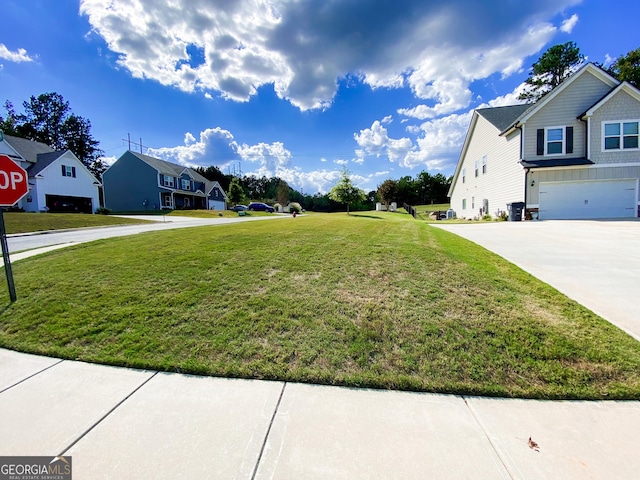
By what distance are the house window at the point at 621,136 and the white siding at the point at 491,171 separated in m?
4.37

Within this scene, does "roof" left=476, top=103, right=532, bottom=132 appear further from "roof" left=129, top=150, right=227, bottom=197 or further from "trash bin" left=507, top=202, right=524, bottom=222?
"roof" left=129, top=150, right=227, bottom=197

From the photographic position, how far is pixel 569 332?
10.5ft

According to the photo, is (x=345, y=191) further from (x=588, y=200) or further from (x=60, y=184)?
(x=60, y=184)

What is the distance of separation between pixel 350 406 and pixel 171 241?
7463mm

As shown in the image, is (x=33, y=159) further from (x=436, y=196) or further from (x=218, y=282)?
(x=436, y=196)

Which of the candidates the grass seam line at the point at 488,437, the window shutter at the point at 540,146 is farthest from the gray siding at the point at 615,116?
the grass seam line at the point at 488,437

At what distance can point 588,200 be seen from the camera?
15.4 metres

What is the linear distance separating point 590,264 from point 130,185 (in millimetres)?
46541

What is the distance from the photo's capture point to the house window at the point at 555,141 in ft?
52.3

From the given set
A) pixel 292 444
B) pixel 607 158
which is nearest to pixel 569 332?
pixel 292 444

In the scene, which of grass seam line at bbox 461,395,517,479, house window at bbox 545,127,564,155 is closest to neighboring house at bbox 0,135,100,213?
grass seam line at bbox 461,395,517,479

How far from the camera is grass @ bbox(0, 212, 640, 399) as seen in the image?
8.78ft

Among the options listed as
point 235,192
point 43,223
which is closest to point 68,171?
point 43,223

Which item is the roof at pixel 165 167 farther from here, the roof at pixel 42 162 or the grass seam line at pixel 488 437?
the grass seam line at pixel 488 437
